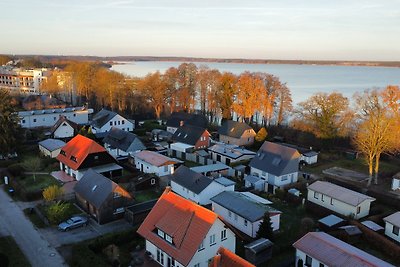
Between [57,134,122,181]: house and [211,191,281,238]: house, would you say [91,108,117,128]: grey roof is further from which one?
[211,191,281,238]: house

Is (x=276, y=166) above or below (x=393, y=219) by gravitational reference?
above

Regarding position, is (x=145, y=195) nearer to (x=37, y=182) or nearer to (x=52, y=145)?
(x=37, y=182)

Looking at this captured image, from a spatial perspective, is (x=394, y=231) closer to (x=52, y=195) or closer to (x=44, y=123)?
(x=52, y=195)

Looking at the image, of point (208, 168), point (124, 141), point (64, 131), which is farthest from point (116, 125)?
point (208, 168)

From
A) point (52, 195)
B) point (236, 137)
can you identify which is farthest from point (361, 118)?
point (52, 195)

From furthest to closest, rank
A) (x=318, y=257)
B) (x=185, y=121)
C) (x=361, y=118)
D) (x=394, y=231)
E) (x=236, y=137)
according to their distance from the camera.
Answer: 1. (x=185, y=121)
2. (x=236, y=137)
3. (x=361, y=118)
4. (x=394, y=231)
5. (x=318, y=257)

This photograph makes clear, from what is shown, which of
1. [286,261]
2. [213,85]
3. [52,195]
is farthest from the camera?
[213,85]

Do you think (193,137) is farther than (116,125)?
No
